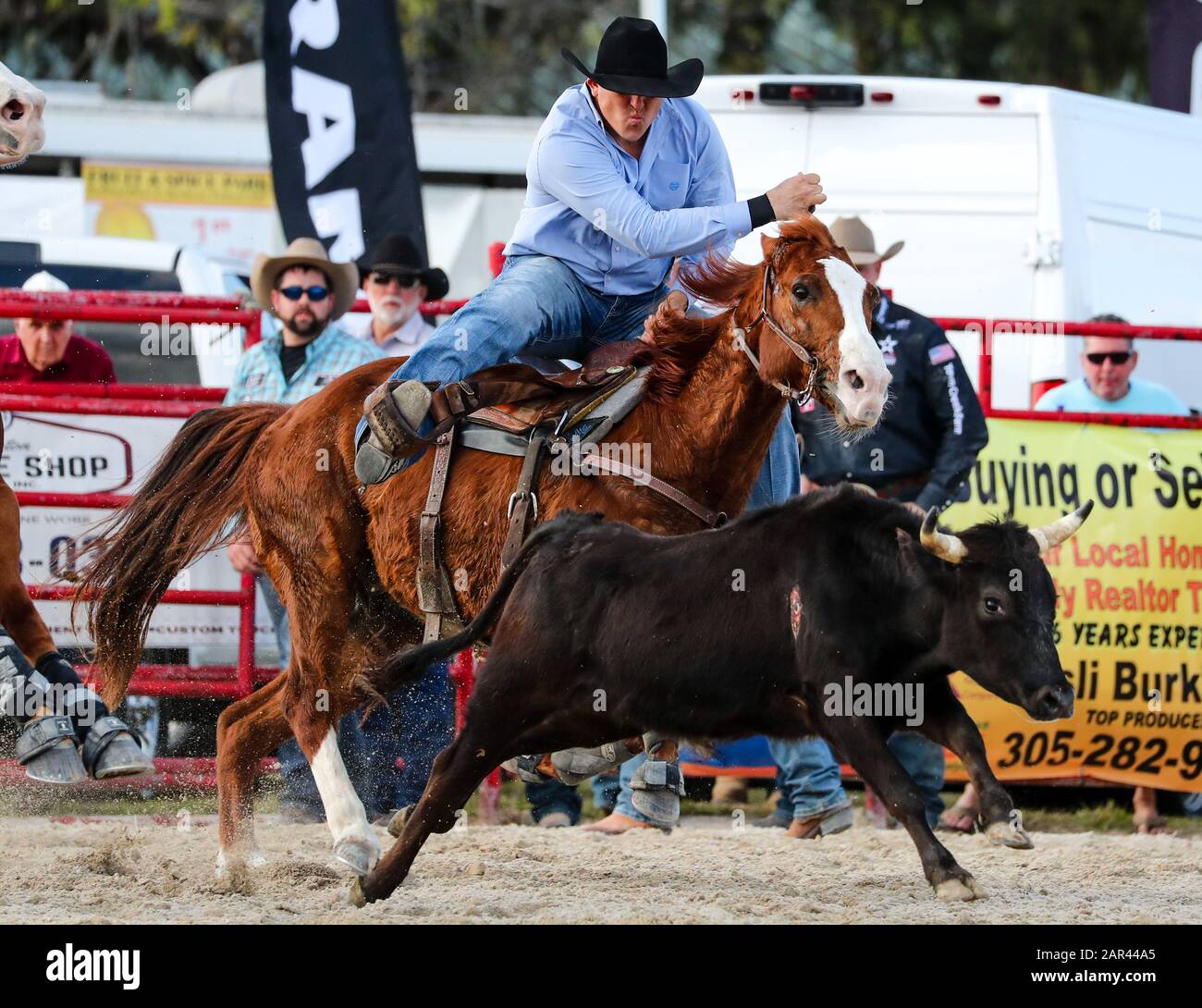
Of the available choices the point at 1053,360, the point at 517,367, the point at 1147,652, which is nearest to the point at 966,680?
the point at 1147,652

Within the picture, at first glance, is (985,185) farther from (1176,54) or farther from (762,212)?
(762,212)

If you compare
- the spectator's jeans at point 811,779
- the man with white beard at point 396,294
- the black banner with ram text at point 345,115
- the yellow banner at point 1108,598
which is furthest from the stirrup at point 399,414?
the black banner with ram text at point 345,115

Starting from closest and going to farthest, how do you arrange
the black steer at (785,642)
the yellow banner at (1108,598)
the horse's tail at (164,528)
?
the black steer at (785,642), the horse's tail at (164,528), the yellow banner at (1108,598)

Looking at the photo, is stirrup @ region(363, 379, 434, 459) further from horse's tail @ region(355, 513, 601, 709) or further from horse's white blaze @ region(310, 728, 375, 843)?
horse's white blaze @ region(310, 728, 375, 843)

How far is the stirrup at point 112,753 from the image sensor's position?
5906 millimetres

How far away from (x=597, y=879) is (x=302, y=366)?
271 cm

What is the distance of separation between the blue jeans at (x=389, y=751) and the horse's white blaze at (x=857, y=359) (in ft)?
10.1

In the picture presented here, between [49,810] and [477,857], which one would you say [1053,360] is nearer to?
[477,857]

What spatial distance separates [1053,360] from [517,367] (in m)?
4.06

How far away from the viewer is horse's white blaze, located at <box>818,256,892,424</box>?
4785 mm

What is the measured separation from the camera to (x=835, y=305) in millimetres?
4953

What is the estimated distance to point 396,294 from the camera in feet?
26.9

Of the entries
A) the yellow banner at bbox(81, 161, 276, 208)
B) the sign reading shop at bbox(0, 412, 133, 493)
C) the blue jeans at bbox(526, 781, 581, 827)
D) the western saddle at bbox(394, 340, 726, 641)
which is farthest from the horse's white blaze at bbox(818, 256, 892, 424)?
the yellow banner at bbox(81, 161, 276, 208)

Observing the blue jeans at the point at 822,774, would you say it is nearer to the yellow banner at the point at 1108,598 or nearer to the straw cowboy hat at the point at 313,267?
the yellow banner at the point at 1108,598
